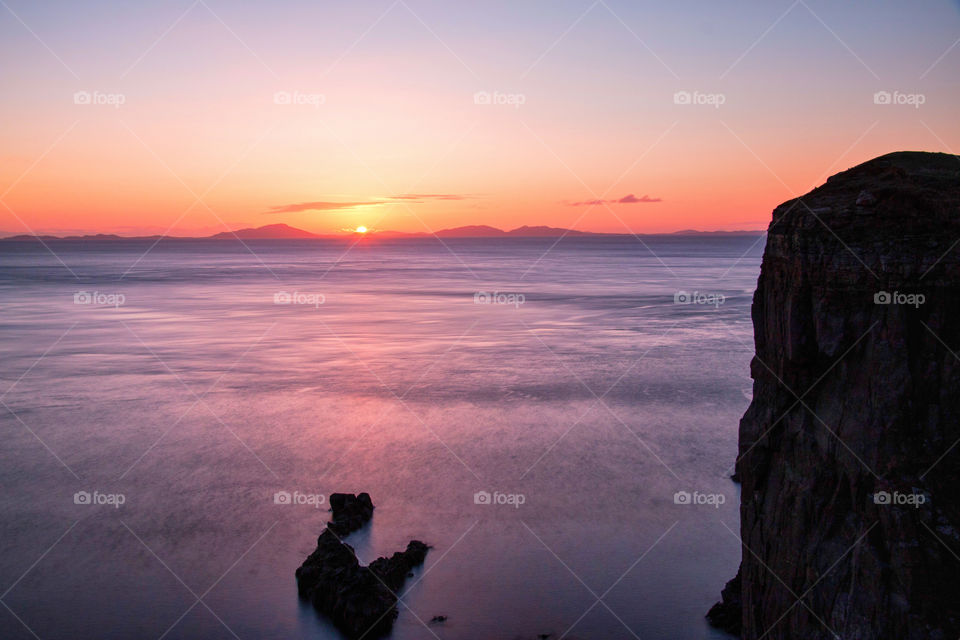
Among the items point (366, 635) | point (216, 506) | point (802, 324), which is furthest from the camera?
point (216, 506)

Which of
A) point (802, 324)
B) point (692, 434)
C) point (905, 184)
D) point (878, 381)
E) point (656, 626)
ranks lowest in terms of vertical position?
point (656, 626)

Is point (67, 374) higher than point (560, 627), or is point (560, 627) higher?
point (67, 374)

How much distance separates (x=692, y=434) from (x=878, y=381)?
44.8 feet

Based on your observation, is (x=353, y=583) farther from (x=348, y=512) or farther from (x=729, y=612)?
(x=729, y=612)

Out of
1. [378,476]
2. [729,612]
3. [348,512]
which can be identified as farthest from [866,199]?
[378,476]

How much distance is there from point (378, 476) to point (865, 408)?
41.2ft

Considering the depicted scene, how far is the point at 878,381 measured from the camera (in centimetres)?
691

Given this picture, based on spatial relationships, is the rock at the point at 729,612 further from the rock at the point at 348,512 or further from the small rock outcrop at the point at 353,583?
the rock at the point at 348,512

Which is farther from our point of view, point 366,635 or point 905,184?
point 366,635

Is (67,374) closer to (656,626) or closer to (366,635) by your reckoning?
(366,635)

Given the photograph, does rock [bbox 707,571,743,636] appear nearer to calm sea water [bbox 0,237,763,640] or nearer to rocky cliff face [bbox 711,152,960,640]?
calm sea water [bbox 0,237,763,640]

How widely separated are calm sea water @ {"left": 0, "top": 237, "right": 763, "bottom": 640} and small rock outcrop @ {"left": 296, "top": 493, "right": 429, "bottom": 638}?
0.95 ft

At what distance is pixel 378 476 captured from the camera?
17.2 m

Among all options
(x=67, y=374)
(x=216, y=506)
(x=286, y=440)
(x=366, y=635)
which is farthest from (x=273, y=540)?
(x=67, y=374)
